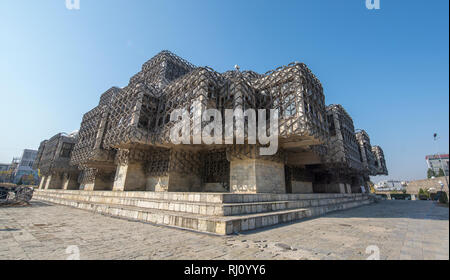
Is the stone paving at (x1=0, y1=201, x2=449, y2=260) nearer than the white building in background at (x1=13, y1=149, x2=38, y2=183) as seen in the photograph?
Yes

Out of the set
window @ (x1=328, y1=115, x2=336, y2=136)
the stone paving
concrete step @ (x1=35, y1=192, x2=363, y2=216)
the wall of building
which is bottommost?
the stone paving

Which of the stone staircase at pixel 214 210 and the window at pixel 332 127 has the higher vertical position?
the window at pixel 332 127

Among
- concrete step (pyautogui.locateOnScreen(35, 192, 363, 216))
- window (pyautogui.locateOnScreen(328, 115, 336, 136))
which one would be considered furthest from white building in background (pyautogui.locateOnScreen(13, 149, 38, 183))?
window (pyautogui.locateOnScreen(328, 115, 336, 136))

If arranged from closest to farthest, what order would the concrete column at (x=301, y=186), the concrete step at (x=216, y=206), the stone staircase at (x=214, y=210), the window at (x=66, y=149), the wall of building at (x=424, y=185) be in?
the stone staircase at (x=214, y=210) < the concrete step at (x=216, y=206) < the concrete column at (x=301, y=186) < the window at (x=66, y=149) < the wall of building at (x=424, y=185)

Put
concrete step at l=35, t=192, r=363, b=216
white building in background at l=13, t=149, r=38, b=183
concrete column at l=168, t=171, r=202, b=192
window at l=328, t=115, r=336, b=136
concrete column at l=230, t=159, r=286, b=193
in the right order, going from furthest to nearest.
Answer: white building in background at l=13, t=149, r=38, b=183, window at l=328, t=115, r=336, b=136, concrete column at l=168, t=171, r=202, b=192, concrete column at l=230, t=159, r=286, b=193, concrete step at l=35, t=192, r=363, b=216

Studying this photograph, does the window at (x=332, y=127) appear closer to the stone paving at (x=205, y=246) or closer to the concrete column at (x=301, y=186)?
the concrete column at (x=301, y=186)

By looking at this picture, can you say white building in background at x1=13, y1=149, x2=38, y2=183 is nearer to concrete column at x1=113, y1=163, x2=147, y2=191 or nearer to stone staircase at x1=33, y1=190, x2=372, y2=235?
concrete column at x1=113, y1=163, x2=147, y2=191

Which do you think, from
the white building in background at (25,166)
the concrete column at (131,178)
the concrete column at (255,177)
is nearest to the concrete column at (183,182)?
the concrete column at (131,178)

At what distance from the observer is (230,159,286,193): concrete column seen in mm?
15351

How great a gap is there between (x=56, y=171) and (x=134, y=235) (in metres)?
44.3

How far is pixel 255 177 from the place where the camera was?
15.2 metres

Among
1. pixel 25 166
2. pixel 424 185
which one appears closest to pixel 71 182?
pixel 25 166

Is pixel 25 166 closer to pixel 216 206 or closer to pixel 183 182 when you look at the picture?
pixel 183 182

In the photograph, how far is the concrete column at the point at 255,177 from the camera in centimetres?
1535
